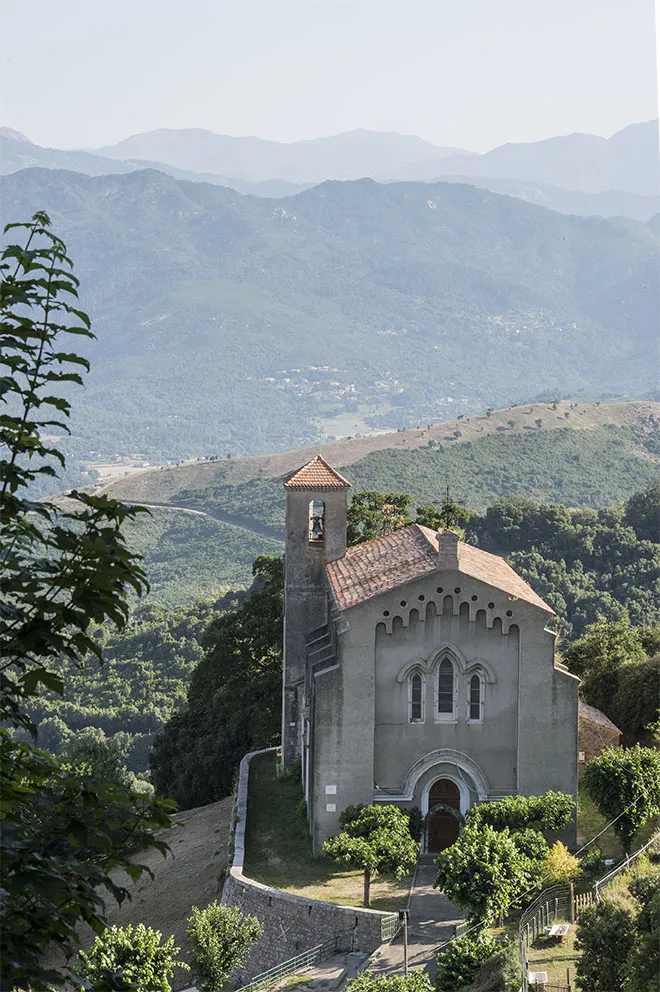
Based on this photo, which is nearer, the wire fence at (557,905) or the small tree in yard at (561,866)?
the wire fence at (557,905)

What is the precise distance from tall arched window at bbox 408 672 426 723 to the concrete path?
3.29 metres

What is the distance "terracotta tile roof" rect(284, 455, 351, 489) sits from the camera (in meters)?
36.7

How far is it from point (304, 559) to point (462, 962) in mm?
14986

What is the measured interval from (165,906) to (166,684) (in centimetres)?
4949

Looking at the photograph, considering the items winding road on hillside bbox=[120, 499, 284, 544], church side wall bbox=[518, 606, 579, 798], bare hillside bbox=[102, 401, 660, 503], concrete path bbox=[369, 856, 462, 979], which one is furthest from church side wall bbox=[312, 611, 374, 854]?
bare hillside bbox=[102, 401, 660, 503]

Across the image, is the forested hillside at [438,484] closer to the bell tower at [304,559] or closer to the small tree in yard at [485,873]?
the bell tower at [304,559]

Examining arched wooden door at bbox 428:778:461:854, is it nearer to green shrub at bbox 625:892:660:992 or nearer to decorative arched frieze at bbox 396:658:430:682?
decorative arched frieze at bbox 396:658:430:682

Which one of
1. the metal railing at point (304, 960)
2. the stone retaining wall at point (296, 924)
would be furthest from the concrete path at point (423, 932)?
the metal railing at point (304, 960)

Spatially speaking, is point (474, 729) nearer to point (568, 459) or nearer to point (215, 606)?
point (215, 606)

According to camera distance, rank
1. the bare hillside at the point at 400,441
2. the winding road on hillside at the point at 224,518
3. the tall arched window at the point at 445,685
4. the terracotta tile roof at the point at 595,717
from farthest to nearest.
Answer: the winding road on hillside at the point at 224,518 < the bare hillside at the point at 400,441 < the terracotta tile roof at the point at 595,717 < the tall arched window at the point at 445,685

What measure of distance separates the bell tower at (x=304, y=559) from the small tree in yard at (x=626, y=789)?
360 inches

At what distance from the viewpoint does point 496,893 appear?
25.8 metres

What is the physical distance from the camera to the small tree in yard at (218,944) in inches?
1025

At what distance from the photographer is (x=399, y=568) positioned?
32.3 metres
